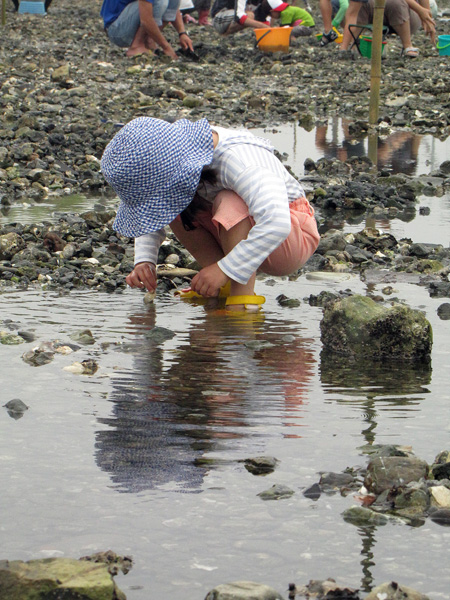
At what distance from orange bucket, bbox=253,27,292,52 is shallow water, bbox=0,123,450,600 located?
40.2 ft

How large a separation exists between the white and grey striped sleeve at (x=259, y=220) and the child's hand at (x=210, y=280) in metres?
0.04

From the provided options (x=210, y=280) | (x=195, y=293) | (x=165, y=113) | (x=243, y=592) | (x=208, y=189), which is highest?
(x=165, y=113)

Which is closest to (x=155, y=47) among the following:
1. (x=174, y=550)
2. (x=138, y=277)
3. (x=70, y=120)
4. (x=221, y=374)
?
(x=70, y=120)

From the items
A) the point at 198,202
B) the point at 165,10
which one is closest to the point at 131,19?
the point at 165,10

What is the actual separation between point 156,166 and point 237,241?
441mm

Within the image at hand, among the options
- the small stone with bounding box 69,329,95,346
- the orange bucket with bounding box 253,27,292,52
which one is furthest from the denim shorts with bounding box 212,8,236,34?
the small stone with bounding box 69,329,95,346

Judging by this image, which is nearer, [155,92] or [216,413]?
[216,413]

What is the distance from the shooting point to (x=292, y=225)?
4.09m

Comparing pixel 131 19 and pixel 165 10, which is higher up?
pixel 165 10

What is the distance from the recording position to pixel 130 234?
3916mm

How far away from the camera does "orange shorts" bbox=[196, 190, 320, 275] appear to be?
3812 mm

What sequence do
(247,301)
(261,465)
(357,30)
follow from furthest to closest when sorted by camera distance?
(357,30)
(247,301)
(261,465)

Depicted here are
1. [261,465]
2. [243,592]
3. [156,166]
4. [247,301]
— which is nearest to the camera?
[243,592]

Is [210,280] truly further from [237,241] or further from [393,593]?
[393,593]
